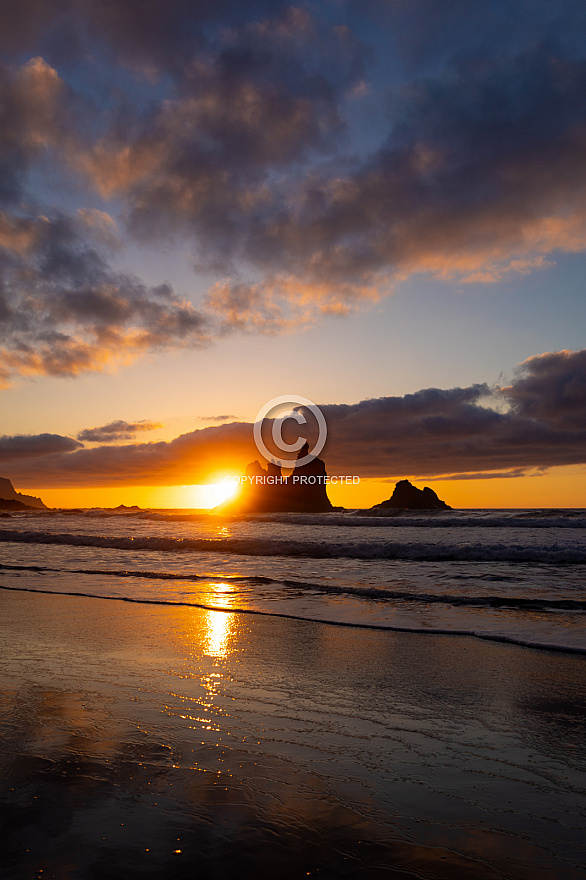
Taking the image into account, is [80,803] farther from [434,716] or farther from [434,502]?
[434,502]

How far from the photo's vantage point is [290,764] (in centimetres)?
295

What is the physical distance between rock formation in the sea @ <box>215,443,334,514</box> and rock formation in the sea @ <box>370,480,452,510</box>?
22572 mm

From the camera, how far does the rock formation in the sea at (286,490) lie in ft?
311

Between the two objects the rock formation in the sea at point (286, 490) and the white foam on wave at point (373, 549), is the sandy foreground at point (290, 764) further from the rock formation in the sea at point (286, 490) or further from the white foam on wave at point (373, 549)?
the rock formation in the sea at point (286, 490)

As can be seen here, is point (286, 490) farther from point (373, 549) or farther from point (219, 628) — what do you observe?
point (219, 628)

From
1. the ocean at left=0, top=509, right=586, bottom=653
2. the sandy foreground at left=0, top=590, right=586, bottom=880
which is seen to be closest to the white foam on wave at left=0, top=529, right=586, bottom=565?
the ocean at left=0, top=509, right=586, bottom=653

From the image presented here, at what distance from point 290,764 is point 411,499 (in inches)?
2970

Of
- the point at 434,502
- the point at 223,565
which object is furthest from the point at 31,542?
the point at 434,502

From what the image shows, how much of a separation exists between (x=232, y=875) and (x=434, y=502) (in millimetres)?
75926

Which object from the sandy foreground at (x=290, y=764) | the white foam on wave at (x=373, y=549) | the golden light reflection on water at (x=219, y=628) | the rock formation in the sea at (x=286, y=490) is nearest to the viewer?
the sandy foreground at (x=290, y=764)

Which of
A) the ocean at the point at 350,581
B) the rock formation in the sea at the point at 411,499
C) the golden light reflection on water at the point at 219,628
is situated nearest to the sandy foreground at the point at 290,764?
the golden light reflection on water at the point at 219,628

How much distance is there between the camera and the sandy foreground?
2.10 meters

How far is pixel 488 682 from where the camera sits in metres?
4.65

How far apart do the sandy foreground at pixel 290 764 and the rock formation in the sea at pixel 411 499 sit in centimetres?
6965
